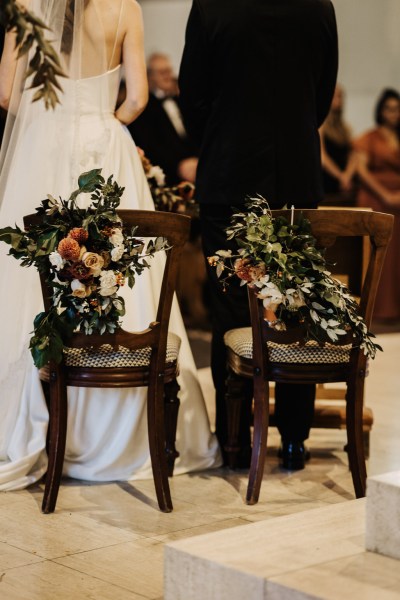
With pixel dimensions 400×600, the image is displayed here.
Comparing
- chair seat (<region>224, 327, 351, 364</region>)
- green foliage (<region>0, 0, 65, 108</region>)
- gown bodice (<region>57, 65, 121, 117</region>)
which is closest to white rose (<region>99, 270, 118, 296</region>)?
chair seat (<region>224, 327, 351, 364</region>)

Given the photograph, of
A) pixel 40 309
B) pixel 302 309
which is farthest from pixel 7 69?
pixel 302 309

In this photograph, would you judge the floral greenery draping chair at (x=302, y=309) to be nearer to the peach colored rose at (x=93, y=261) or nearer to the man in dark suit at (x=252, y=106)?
the man in dark suit at (x=252, y=106)

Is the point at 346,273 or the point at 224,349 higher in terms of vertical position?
the point at 346,273

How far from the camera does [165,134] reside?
28.5ft

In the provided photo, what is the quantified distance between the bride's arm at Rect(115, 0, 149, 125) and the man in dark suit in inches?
6.9

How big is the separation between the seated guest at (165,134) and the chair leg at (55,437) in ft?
15.6

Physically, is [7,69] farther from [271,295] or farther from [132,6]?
[271,295]

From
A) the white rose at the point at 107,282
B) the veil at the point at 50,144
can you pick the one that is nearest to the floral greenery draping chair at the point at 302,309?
the white rose at the point at 107,282

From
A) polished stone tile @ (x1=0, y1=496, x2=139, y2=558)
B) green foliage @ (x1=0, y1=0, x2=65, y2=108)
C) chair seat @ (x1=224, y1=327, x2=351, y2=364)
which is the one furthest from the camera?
chair seat @ (x1=224, y1=327, x2=351, y2=364)

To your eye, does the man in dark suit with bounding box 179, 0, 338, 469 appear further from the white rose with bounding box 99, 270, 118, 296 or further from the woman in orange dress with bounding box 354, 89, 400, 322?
the woman in orange dress with bounding box 354, 89, 400, 322

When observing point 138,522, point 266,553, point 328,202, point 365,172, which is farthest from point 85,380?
point 365,172

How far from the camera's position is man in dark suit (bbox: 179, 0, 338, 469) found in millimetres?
4152

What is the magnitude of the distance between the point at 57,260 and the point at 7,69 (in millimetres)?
983

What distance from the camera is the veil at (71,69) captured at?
412 cm
